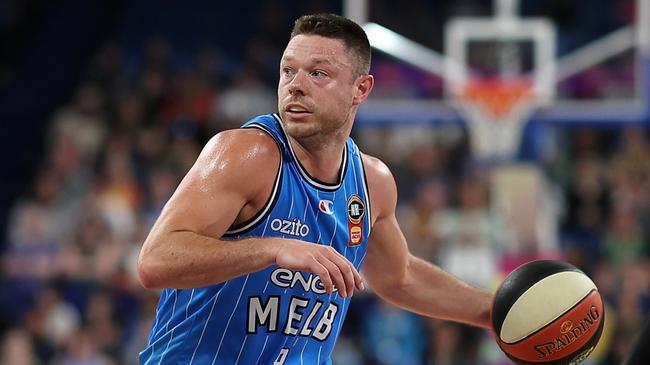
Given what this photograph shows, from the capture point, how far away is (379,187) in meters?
5.10

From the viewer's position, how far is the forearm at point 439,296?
539 cm

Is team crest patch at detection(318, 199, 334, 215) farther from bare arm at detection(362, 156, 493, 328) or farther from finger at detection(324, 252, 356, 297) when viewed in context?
finger at detection(324, 252, 356, 297)

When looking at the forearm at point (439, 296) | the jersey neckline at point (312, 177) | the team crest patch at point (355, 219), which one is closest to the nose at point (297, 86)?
the jersey neckline at point (312, 177)

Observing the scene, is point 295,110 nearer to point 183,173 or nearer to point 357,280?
point 357,280

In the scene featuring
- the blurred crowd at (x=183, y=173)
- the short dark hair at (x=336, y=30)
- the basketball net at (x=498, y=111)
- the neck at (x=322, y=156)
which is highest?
the short dark hair at (x=336, y=30)

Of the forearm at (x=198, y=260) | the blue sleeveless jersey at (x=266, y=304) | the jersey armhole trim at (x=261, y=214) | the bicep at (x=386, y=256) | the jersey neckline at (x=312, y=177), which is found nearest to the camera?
the forearm at (x=198, y=260)

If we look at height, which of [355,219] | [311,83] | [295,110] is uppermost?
[311,83]

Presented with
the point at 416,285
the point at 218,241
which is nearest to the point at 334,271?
the point at 218,241

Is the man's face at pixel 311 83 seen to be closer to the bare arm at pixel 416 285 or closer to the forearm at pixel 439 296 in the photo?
the bare arm at pixel 416 285

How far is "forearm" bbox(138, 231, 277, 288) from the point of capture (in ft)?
13.1

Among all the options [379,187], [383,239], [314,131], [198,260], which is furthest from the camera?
[383,239]

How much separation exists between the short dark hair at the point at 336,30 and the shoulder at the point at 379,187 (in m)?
0.54

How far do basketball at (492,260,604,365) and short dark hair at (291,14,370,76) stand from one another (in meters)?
1.20

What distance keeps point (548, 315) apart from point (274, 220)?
1.29 meters
